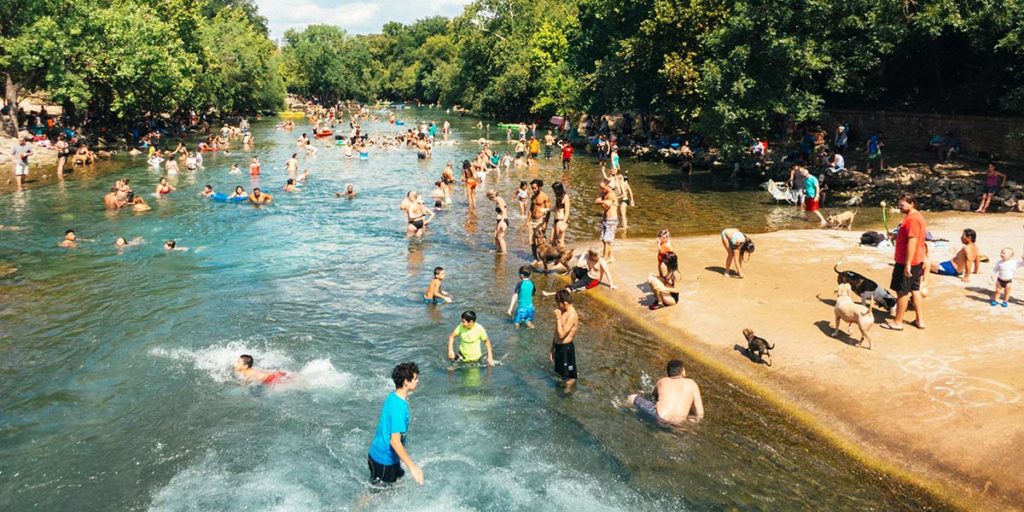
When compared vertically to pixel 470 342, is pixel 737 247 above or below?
above

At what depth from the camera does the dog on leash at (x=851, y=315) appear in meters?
11.6

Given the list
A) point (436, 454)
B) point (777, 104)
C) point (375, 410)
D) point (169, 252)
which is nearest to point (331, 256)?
point (169, 252)

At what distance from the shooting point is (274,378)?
12.1 m

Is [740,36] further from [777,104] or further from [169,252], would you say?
[169,252]

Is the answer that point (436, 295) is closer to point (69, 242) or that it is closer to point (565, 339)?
point (565, 339)

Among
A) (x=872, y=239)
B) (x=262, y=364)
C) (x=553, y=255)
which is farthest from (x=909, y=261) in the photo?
(x=262, y=364)

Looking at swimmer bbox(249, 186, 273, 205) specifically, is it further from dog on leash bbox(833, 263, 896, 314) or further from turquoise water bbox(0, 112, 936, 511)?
dog on leash bbox(833, 263, 896, 314)

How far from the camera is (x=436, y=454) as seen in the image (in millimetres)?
9820

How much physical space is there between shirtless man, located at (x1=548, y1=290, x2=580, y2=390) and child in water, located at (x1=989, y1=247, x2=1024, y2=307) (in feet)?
27.4

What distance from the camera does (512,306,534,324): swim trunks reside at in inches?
571

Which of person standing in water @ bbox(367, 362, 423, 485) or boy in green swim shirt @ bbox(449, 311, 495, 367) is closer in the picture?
person standing in water @ bbox(367, 362, 423, 485)

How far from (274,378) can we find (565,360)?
5205mm

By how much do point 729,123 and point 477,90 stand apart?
6421 cm

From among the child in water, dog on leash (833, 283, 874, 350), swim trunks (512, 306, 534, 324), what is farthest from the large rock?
swim trunks (512, 306, 534, 324)
